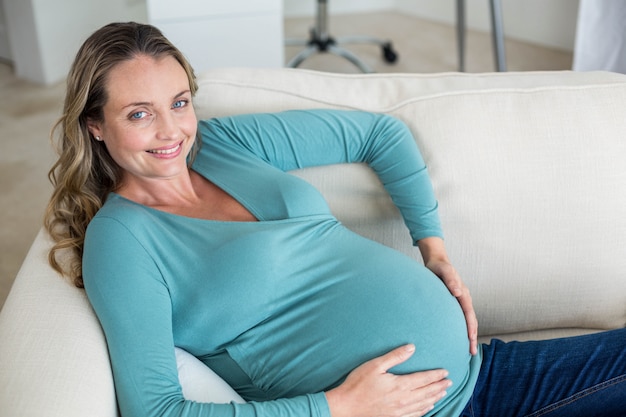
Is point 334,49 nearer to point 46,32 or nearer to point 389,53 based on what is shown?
point 389,53

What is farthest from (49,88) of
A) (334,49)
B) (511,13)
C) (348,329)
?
(348,329)

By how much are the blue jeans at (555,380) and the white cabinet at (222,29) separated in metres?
1.76

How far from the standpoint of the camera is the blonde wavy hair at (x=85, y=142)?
124 cm

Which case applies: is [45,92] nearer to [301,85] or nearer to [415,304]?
[301,85]

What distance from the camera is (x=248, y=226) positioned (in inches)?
51.1

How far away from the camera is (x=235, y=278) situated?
1235 millimetres

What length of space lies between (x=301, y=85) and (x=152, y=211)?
0.43 meters

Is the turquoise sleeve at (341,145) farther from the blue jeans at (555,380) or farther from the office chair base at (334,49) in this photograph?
the office chair base at (334,49)

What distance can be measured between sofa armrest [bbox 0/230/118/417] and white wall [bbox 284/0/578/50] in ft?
10.9

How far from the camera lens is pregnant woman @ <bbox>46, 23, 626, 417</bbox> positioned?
1.16 metres

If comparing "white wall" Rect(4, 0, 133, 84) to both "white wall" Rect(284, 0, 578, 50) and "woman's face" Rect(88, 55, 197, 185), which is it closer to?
"white wall" Rect(284, 0, 578, 50)

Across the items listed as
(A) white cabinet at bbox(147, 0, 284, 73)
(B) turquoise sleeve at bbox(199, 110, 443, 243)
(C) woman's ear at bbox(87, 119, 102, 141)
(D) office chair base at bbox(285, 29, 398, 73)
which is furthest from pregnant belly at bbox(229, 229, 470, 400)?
(D) office chair base at bbox(285, 29, 398, 73)

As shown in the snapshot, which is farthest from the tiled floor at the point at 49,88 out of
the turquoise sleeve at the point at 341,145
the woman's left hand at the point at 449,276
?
the woman's left hand at the point at 449,276

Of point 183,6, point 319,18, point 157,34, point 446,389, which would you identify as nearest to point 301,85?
point 157,34
